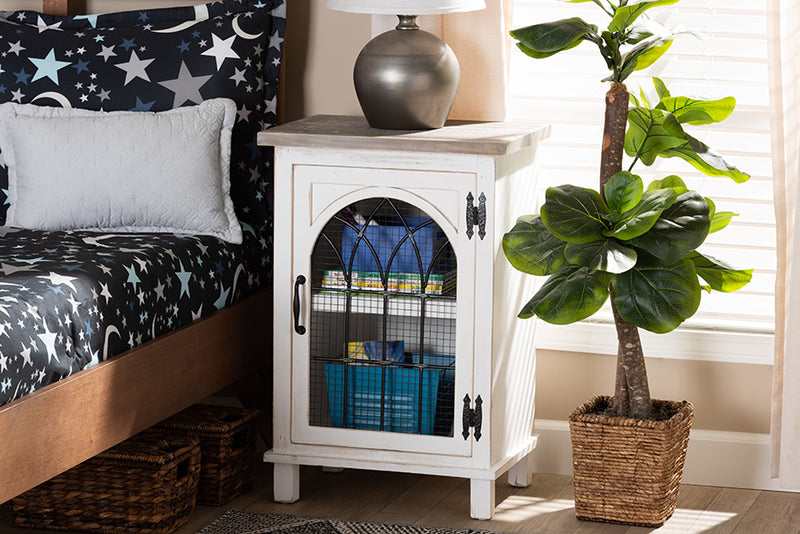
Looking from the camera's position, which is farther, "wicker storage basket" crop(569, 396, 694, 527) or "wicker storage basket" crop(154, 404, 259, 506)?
"wicker storage basket" crop(154, 404, 259, 506)

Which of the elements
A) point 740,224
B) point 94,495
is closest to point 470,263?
point 740,224

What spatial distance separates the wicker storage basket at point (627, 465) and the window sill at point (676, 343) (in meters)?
0.27

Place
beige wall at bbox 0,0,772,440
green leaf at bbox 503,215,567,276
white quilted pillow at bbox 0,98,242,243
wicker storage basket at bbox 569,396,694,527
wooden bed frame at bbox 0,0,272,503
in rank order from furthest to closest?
beige wall at bbox 0,0,772,440, white quilted pillow at bbox 0,98,242,243, wicker storage basket at bbox 569,396,694,527, green leaf at bbox 503,215,567,276, wooden bed frame at bbox 0,0,272,503

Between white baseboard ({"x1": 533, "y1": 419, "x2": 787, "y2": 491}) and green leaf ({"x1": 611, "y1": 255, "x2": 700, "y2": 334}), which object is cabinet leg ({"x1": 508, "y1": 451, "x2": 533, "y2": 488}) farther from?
green leaf ({"x1": 611, "y1": 255, "x2": 700, "y2": 334})

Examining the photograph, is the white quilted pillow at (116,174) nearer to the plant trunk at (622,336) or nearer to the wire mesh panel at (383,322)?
the wire mesh panel at (383,322)

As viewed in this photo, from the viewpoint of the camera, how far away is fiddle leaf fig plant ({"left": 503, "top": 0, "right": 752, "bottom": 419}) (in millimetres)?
2189

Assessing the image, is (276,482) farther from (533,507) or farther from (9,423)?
(9,423)

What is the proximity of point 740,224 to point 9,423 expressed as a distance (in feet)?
5.70

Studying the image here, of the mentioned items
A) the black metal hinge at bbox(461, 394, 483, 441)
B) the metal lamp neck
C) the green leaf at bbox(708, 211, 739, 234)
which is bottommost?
the black metal hinge at bbox(461, 394, 483, 441)

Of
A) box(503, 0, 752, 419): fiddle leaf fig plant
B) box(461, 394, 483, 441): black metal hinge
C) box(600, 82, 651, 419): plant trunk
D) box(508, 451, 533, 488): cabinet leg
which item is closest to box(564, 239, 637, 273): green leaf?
box(503, 0, 752, 419): fiddle leaf fig plant

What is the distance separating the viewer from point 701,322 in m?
2.71

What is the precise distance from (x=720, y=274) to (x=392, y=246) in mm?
709

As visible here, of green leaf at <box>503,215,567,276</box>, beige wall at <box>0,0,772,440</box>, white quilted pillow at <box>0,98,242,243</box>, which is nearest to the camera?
green leaf at <box>503,215,567,276</box>

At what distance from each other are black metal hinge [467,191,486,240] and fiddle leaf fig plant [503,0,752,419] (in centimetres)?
6
